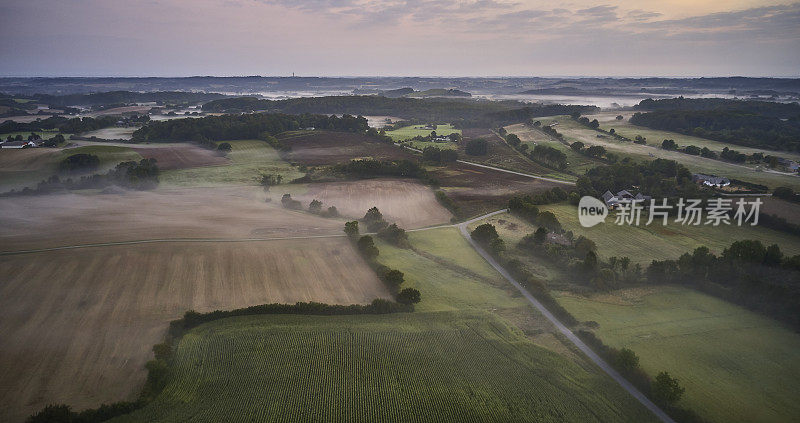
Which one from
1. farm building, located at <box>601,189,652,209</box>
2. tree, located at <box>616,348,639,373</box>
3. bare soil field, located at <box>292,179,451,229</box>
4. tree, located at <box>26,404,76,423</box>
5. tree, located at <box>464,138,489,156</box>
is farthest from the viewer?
tree, located at <box>464,138,489,156</box>

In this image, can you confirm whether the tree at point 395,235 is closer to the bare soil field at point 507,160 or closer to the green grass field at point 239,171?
the green grass field at point 239,171

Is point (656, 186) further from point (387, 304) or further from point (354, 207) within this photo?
point (387, 304)

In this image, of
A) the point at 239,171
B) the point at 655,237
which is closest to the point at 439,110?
the point at 239,171

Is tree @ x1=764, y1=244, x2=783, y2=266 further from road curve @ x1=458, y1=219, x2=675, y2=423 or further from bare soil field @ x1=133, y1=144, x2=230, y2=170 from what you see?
bare soil field @ x1=133, y1=144, x2=230, y2=170

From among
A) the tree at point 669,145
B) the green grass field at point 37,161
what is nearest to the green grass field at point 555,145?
the tree at point 669,145

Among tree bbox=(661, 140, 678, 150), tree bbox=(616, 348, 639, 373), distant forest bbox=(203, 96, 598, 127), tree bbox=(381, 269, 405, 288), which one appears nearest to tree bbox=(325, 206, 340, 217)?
tree bbox=(381, 269, 405, 288)
